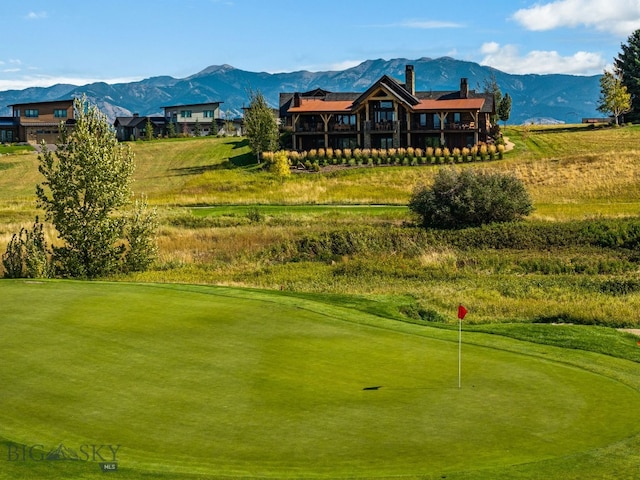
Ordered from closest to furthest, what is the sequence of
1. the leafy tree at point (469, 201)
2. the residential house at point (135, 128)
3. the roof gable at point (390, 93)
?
the leafy tree at point (469, 201)
the roof gable at point (390, 93)
the residential house at point (135, 128)

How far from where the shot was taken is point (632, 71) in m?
117

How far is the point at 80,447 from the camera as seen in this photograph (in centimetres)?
1107

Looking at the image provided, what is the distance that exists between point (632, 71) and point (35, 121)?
85.2m

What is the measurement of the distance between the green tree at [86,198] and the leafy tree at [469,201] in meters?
17.9

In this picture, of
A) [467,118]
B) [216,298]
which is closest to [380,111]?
[467,118]

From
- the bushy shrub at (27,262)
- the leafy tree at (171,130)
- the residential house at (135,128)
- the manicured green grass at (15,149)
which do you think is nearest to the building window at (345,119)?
the manicured green grass at (15,149)

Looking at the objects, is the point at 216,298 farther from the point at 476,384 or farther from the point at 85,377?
the point at 476,384

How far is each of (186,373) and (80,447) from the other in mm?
3386

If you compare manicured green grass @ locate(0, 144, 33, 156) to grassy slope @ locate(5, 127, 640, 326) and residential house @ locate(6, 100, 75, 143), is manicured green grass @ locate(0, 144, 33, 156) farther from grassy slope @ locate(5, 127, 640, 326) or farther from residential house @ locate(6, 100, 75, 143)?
residential house @ locate(6, 100, 75, 143)

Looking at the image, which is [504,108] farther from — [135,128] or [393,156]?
[135,128]

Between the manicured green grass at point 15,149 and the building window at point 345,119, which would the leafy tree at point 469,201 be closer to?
the building window at point 345,119

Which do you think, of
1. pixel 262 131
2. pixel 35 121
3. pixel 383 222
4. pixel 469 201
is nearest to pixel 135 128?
pixel 35 121

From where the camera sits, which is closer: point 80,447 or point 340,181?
point 80,447

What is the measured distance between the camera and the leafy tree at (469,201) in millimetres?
45812
